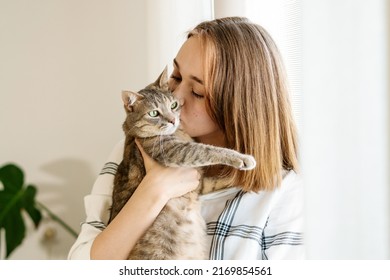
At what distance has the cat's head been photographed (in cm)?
87

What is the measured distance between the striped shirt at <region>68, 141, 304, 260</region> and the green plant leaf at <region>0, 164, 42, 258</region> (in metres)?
0.30

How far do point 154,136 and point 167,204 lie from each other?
0.52 feet

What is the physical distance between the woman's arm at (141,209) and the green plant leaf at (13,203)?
38 centimetres

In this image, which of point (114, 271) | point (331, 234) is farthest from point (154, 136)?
point (331, 234)

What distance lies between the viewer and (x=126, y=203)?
860 millimetres

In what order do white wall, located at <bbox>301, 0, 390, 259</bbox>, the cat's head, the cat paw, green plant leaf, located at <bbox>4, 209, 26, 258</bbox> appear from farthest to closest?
green plant leaf, located at <bbox>4, 209, 26, 258</bbox> < the cat's head < the cat paw < white wall, located at <bbox>301, 0, 390, 259</bbox>

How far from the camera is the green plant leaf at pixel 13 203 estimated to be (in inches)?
42.8

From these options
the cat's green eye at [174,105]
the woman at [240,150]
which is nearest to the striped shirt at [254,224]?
the woman at [240,150]

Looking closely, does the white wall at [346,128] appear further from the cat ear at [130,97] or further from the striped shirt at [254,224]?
the cat ear at [130,97]

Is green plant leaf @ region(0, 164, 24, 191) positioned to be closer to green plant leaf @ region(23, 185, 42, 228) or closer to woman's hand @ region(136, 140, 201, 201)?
green plant leaf @ region(23, 185, 42, 228)

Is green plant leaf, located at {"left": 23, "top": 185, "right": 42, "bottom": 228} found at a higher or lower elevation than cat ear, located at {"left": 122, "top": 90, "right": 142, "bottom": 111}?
lower

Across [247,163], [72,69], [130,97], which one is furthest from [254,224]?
[72,69]

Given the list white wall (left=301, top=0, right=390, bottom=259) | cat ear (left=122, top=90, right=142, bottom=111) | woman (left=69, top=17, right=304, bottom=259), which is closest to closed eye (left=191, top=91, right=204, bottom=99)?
woman (left=69, top=17, right=304, bottom=259)

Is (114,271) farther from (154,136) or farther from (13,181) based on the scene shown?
(13,181)
